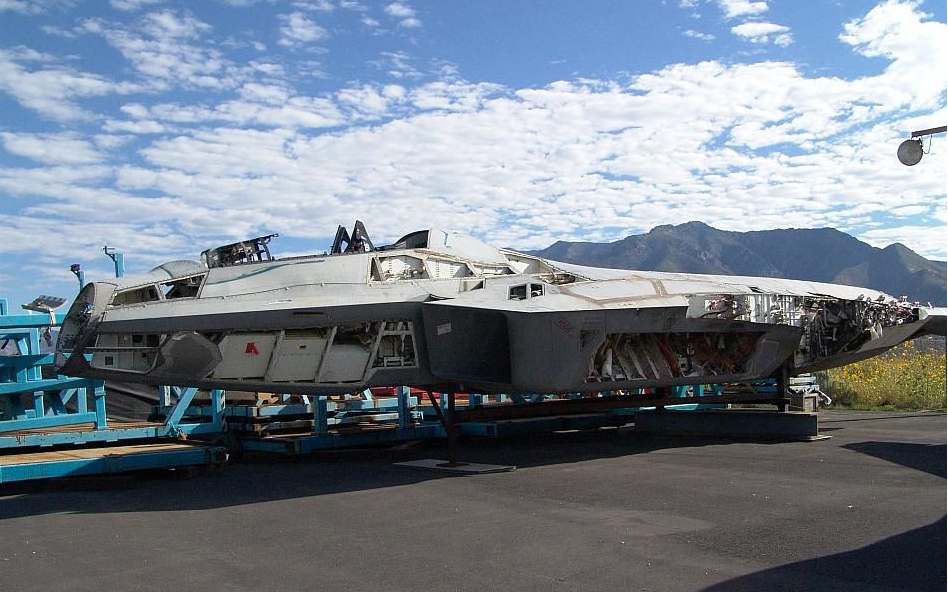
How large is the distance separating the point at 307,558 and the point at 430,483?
4.02 meters

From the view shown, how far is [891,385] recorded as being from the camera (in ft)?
74.4

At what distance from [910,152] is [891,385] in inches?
478

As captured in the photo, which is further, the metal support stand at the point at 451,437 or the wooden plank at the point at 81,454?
the metal support stand at the point at 451,437

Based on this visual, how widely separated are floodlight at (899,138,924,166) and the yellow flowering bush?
34.5ft

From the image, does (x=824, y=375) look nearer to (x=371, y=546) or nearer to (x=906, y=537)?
(x=906, y=537)

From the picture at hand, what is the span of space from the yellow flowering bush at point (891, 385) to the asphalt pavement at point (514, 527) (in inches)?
422

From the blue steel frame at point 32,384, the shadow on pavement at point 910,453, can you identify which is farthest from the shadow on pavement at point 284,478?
the shadow on pavement at point 910,453

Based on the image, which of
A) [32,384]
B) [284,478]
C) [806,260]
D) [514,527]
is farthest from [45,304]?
[806,260]

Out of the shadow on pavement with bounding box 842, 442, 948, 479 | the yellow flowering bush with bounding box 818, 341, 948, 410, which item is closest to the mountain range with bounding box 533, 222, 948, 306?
the yellow flowering bush with bounding box 818, 341, 948, 410

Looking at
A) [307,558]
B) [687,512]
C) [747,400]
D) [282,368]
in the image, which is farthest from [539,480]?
[747,400]

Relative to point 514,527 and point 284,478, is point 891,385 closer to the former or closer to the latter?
point 284,478

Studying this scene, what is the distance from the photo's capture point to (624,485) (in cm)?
944

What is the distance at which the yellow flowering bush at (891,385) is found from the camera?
2159 cm

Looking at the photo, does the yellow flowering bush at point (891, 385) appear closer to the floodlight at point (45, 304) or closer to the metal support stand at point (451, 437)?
the metal support stand at point (451, 437)
